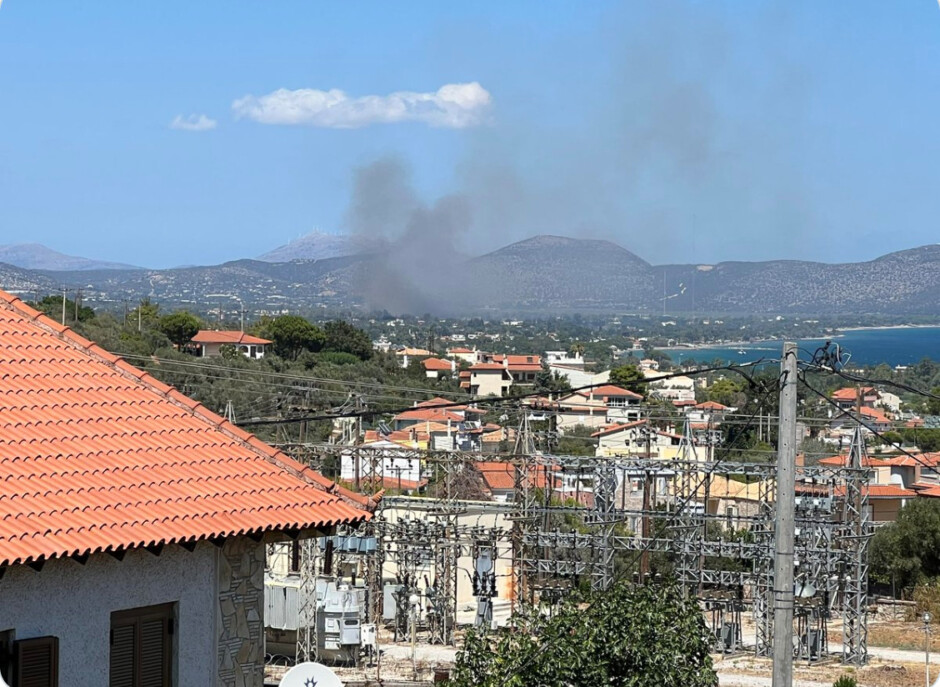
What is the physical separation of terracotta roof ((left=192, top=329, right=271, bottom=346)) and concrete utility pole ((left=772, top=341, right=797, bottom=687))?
7598cm

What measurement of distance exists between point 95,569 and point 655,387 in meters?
112

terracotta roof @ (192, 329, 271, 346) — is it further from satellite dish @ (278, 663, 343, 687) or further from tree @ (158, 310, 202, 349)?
satellite dish @ (278, 663, 343, 687)

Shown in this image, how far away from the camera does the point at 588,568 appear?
30.1 metres

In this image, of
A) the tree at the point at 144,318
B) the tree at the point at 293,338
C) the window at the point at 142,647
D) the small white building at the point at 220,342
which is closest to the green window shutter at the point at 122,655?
the window at the point at 142,647

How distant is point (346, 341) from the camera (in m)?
90.8

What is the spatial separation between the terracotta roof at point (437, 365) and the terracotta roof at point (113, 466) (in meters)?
90.8

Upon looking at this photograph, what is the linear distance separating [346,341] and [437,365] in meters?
13.9

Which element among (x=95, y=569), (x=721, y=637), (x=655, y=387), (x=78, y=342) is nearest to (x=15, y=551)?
(x=95, y=569)

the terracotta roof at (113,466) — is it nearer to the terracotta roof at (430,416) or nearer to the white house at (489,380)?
the terracotta roof at (430,416)

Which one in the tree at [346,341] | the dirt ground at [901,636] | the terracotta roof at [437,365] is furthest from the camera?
the terracotta roof at [437,365]

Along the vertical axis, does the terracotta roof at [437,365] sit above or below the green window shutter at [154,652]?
below

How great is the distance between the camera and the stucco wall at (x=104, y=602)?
686cm

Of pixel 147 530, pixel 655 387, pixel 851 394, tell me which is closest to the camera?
pixel 147 530

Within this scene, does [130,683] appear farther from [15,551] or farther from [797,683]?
[797,683]
